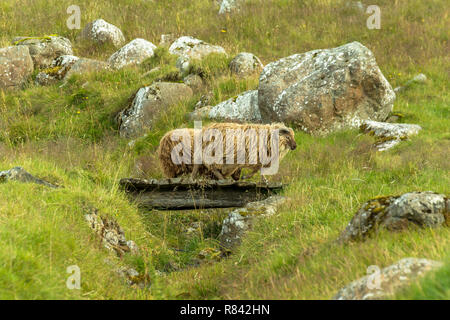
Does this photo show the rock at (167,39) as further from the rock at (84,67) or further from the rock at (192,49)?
the rock at (84,67)

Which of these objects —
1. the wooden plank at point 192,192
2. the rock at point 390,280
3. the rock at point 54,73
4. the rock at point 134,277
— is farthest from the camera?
the rock at point 54,73

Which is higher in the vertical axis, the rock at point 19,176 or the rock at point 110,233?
the rock at point 19,176

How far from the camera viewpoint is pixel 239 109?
1372 cm

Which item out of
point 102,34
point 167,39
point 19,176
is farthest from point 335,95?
point 102,34

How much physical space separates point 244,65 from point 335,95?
441 cm

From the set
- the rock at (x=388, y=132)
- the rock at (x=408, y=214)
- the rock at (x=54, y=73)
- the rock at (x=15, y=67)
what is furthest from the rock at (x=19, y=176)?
the rock at (x=15, y=67)

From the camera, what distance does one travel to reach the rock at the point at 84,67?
17.1 m

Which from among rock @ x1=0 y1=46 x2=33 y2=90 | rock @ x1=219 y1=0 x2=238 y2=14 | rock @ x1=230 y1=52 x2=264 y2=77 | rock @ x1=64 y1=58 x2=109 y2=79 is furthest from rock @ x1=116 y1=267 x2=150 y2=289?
rock @ x1=219 y1=0 x2=238 y2=14

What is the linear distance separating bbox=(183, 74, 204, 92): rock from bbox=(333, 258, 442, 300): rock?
1210cm

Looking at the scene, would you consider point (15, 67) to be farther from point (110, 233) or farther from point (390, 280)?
point (390, 280)

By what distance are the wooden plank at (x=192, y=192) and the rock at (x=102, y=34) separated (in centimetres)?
1316

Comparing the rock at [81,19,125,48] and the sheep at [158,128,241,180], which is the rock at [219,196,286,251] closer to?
the sheep at [158,128,241,180]

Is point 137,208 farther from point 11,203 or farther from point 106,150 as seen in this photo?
point 106,150

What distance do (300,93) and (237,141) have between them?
14.1 feet
